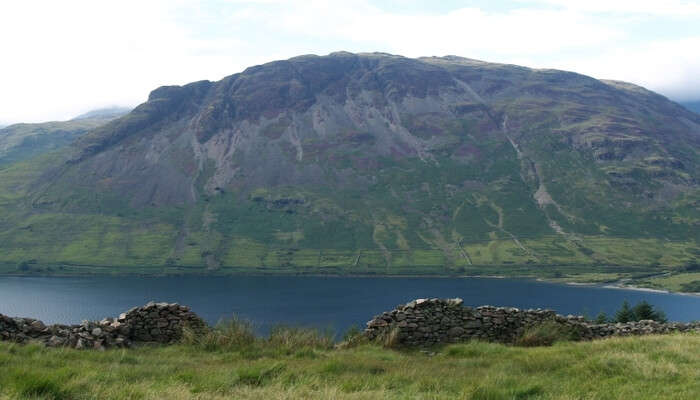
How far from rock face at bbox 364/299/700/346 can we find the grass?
2012 mm

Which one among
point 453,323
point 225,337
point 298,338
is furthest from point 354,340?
point 225,337

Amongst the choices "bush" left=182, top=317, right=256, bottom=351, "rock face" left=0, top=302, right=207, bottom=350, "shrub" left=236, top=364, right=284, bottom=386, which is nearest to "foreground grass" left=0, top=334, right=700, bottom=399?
"shrub" left=236, top=364, right=284, bottom=386

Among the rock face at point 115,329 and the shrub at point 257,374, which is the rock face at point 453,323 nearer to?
the rock face at point 115,329

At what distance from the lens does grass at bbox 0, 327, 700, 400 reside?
977cm

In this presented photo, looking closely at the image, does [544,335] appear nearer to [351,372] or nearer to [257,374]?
[351,372]

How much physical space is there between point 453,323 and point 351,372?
8.82 meters

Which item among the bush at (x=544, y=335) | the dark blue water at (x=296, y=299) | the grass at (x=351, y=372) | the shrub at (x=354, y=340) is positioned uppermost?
the grass at (x=351, y=372)

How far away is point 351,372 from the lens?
43.1 ft

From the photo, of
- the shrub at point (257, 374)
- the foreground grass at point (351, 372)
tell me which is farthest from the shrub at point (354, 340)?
the shrub at point (257, 374)

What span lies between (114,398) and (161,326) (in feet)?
37.8

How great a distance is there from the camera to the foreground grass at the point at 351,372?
9766 mm

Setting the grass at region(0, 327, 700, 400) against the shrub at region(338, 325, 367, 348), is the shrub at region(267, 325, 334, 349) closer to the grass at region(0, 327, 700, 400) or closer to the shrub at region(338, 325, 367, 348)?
the grass at region(0, 327, 700, 400)

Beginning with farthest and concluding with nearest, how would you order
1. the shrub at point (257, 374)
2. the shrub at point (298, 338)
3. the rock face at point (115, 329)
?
1. the shrub at point (298, 338)
2. the rock face at point (115, 329)
3. the shrub at point (257, 374)

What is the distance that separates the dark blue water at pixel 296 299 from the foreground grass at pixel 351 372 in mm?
103764
